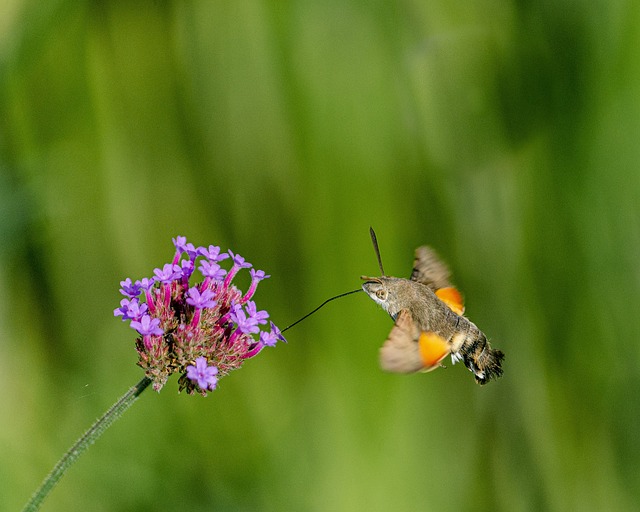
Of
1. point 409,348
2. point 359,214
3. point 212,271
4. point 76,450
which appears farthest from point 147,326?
point 359,214

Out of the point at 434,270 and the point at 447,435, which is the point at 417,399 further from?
the point at 434,270

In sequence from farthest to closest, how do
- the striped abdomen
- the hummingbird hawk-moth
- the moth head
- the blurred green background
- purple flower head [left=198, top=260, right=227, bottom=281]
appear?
1. the blurred green background
2. the striped abdomen
3. the moth head
4. the hummingbird hawk-moth
5. purple flower head [left=198, top=260, right=227, bottom=281]

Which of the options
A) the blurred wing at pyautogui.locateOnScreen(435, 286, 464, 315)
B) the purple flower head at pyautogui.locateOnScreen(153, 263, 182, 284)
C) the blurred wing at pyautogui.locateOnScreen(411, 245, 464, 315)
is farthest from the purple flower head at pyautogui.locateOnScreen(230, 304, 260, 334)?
the blurred wing at pyautogui.locateOnScreen(435, 286, 464, 315)

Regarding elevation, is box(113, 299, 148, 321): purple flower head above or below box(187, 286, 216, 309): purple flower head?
above

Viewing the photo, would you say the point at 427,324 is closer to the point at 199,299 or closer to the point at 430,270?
the point at 430,270

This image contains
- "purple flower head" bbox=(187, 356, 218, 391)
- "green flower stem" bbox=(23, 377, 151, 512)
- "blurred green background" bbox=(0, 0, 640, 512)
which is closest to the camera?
"green flower stem" bbox=(23, 377, 151, 512)

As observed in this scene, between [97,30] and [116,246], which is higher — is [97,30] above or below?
above

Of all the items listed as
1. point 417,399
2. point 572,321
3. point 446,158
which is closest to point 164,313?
point 417,399

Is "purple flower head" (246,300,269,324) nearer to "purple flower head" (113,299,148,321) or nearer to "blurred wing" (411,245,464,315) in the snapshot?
"purple flower head" (113,299,148,321)
